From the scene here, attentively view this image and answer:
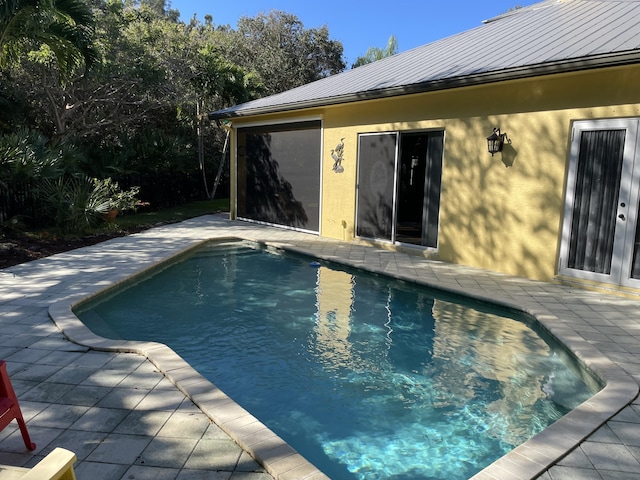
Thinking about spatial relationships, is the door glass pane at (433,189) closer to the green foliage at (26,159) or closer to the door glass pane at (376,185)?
the door glass pane at (376,185)

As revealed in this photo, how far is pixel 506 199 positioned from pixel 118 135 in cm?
1483

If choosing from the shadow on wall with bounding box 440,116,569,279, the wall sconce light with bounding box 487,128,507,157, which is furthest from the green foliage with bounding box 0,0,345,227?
the wall sconce light with bounding box 487,128,507,157

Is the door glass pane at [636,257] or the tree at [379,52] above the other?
the tree at [379,52]

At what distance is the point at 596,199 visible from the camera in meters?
6.58

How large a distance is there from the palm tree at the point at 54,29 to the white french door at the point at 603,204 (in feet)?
31.0

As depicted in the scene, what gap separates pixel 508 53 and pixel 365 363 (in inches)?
240

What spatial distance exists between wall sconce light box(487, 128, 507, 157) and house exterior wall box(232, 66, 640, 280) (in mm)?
94

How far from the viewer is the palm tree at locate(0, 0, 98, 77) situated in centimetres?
840

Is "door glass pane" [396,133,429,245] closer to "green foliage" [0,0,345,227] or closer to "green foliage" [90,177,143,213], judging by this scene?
"green foliage" [90,177,143,213]

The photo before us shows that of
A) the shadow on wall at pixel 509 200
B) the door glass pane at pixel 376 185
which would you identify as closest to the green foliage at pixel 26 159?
the door glass pane at pixel 376 185

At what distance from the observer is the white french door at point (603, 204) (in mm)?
6246

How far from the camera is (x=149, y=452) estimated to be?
2727 millimetres

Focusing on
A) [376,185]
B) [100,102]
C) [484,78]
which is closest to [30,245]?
[376,185]

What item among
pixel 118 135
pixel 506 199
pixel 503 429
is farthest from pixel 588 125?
pixel 118 135
